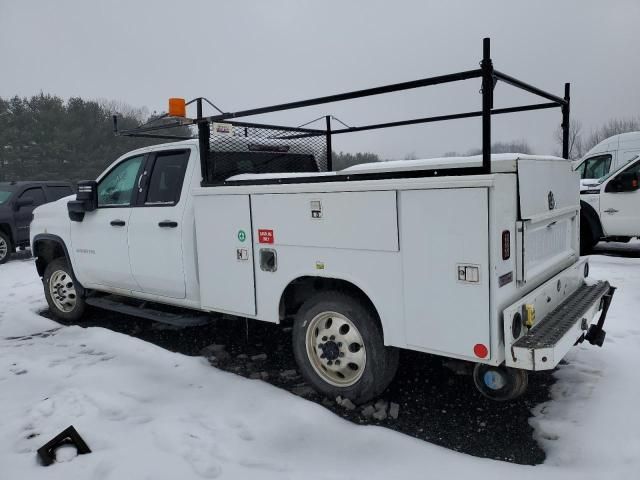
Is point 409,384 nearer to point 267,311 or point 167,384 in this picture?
point 267,311

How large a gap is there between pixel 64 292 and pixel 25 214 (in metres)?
7.83

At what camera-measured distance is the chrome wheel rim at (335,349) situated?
389cm

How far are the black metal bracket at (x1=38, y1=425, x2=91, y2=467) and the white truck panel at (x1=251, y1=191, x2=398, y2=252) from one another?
6.13 feet

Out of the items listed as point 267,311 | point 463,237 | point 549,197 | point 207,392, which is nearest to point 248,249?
point 267,311

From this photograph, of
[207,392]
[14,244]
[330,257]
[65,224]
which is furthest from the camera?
[14,244]

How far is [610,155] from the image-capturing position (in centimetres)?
1323

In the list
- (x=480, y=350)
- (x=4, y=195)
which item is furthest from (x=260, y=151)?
(x=4, y=195)

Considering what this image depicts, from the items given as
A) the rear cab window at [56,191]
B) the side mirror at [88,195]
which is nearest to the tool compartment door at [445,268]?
the side mirror at [88,195]

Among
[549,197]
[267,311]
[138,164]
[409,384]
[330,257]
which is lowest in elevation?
[409,384]

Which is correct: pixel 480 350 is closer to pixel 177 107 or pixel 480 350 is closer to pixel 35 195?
Result: pixel 177 107

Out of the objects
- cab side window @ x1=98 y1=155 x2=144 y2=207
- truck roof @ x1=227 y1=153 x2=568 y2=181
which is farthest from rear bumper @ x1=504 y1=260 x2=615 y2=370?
cab side window @ x1=98 y1=155 x2=144 y2=207

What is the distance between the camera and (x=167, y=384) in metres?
4.40

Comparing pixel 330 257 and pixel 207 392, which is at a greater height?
pixel 330 257

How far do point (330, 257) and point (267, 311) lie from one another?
2.69 feet
